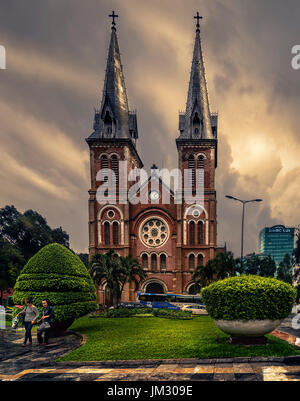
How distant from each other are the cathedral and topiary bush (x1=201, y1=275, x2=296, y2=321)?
2785cm

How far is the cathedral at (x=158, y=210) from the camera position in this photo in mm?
37062

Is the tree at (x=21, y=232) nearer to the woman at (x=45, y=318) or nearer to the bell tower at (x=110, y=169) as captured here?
the bell tower at (x=110, y=169)

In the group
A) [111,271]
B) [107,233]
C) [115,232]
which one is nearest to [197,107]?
[115,232]

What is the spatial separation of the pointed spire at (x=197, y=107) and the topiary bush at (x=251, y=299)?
105 feet

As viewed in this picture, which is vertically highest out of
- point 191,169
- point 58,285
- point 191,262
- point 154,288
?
point 191,169

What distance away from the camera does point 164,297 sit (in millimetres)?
34438

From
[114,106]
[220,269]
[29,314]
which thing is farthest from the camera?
[114,106]

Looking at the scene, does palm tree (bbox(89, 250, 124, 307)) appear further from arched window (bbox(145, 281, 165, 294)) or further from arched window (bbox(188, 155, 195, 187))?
arched window (bbox(188, 155, 195, 187))

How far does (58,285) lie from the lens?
39.9ft

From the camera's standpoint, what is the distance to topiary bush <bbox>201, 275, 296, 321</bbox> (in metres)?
8.65

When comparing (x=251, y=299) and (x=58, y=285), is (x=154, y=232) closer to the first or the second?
(x=58, y=285)

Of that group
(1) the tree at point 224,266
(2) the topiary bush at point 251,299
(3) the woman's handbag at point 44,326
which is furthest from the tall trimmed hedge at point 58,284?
(1) the tree at point 224,266

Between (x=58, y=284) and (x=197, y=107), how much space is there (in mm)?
33584

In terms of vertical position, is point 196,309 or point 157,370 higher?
point 157,370
